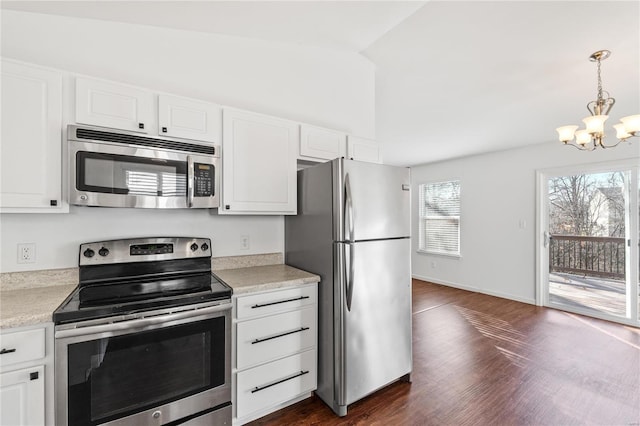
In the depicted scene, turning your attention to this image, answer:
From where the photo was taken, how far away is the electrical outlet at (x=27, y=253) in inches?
63.8

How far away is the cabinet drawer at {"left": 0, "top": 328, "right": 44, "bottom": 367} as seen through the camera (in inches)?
45.5

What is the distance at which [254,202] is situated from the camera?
210 cm

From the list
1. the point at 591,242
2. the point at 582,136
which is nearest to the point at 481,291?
the point at 591,242

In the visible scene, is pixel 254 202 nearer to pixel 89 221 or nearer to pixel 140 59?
pixel 89 221

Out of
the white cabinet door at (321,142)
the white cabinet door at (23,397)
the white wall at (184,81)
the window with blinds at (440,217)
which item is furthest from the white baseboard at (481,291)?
the white cabinet door at (23,397)

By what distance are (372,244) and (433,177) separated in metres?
4.55

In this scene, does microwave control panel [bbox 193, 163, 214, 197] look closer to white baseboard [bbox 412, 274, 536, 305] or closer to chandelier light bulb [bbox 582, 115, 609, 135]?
chandelier light bulb [bbox 582, 115, 609, 135]

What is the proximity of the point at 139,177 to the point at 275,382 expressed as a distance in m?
1.54

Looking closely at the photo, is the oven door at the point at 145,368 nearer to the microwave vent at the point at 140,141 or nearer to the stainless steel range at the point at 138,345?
the stainless steel range at the point at 138,345

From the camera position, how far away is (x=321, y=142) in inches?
95.8

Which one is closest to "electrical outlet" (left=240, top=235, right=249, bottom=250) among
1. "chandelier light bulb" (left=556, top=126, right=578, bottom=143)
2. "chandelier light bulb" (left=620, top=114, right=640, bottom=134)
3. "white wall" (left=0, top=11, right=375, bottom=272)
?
"white wall" (left=0, top=11, right=375, bottom=272)

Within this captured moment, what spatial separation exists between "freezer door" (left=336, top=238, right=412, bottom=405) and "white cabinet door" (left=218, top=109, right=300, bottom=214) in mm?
684

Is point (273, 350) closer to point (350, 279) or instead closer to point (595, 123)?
point (350, 279)

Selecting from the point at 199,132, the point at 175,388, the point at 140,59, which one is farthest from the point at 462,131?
the point at 175,388
